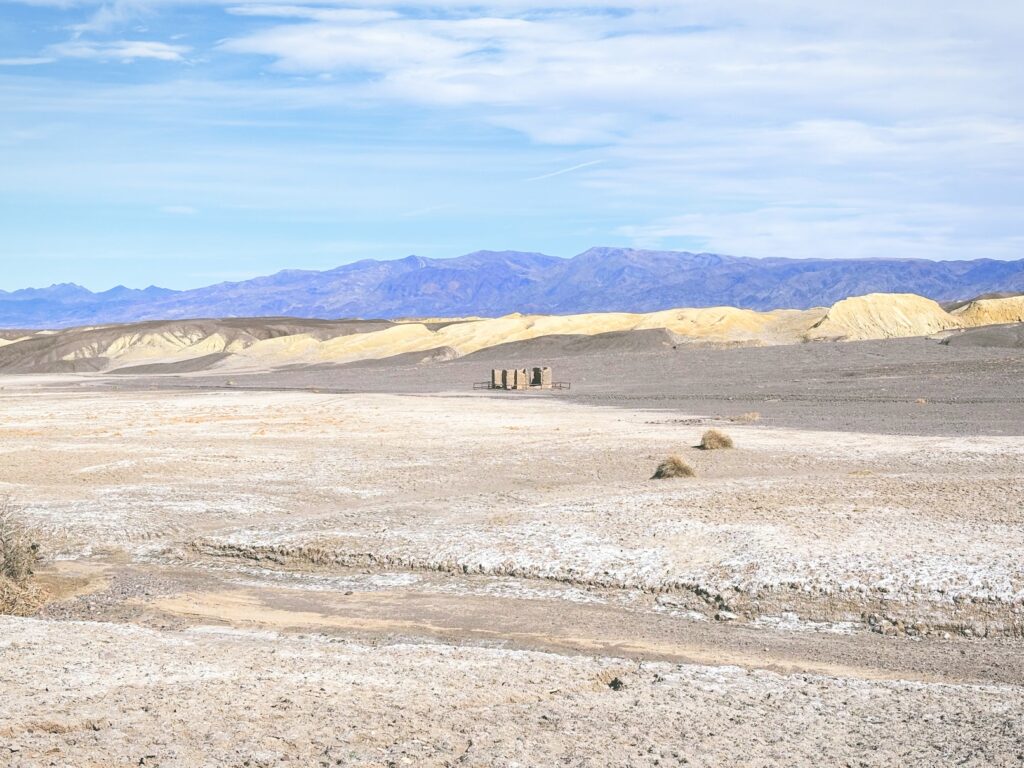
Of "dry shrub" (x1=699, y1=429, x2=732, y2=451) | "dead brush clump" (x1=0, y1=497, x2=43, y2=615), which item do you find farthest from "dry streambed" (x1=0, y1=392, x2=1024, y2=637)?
"dead brush clump" (x1=0, y1=497, x2=43, y2=615)

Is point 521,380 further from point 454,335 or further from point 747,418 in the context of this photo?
point 454,335

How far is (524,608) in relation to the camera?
11125 millimetres

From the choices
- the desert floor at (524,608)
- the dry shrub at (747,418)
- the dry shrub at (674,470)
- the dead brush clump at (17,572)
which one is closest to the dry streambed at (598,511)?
the desert floor at (524,608)

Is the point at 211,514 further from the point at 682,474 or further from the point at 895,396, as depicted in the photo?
the point at 895,396

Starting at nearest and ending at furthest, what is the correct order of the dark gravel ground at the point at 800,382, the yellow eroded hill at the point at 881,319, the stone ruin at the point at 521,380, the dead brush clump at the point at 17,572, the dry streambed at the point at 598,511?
the dead brush clump at the point at 17,572 < the dry streambed at the point at 598,511 < the dark gravel ground at the point at 800,382 < the stone ruin at the point at 521,380 < the yellow eroded hill at the point at 881,319

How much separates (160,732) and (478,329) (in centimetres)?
8276

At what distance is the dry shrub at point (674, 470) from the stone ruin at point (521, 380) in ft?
94.0

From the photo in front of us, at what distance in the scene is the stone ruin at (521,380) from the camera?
4675 centimetres

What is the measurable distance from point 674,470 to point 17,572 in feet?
32.2

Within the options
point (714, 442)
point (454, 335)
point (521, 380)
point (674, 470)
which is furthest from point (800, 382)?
point (454, 335)

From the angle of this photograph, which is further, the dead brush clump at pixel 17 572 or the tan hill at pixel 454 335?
the tan hill at pixel 454 335

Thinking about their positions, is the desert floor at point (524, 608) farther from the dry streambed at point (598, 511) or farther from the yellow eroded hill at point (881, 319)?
the yellow eroded hill at point (881, 319)

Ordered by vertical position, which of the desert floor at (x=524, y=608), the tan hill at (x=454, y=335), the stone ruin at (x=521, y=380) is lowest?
the desert floor at (x=524, y=608)

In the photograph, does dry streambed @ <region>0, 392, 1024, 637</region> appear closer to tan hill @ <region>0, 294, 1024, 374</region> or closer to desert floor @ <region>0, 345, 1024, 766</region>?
desert floor @ <region>0, 345, 1024, 766</region>
